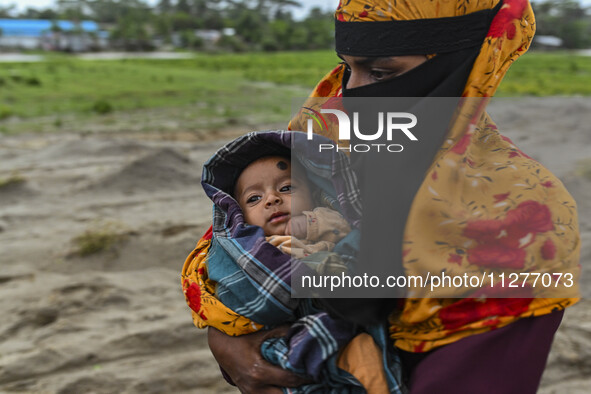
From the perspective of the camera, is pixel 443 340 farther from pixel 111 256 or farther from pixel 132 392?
pixel 111 256

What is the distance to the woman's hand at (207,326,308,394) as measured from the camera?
1.34 m

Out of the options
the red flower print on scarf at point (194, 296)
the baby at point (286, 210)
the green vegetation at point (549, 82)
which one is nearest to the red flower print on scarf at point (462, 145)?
the baby at point (286, 210)

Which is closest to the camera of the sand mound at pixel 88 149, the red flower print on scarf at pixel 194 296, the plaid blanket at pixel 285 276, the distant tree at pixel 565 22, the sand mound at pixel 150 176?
the plaid blanket at pixel 285 276

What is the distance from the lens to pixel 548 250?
113 centimetres

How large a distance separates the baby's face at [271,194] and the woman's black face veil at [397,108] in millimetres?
210

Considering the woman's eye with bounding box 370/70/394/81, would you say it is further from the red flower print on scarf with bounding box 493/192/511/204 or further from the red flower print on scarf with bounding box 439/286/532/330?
the red flower print on scarf with bounding box 439/286/532/330

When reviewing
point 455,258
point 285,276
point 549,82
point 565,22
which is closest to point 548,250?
point 455,258

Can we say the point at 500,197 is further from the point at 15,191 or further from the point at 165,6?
the point at 165,6

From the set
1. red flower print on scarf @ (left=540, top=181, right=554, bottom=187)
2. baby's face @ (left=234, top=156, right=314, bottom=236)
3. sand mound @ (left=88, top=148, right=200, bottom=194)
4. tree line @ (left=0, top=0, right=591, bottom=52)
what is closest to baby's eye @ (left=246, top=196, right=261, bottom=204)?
Answer: baby's face @ (left=234, top=156, right=314, bottom=236)

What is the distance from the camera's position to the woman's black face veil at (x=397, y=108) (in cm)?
118

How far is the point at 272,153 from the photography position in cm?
168

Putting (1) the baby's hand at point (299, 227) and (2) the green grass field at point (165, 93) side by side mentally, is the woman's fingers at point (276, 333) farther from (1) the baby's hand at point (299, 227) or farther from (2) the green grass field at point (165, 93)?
(2) the green grass field at point (165, 93)

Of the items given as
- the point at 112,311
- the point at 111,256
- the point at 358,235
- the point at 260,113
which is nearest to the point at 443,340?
the point at 358,235

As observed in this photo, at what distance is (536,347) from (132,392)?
241 centimetres
